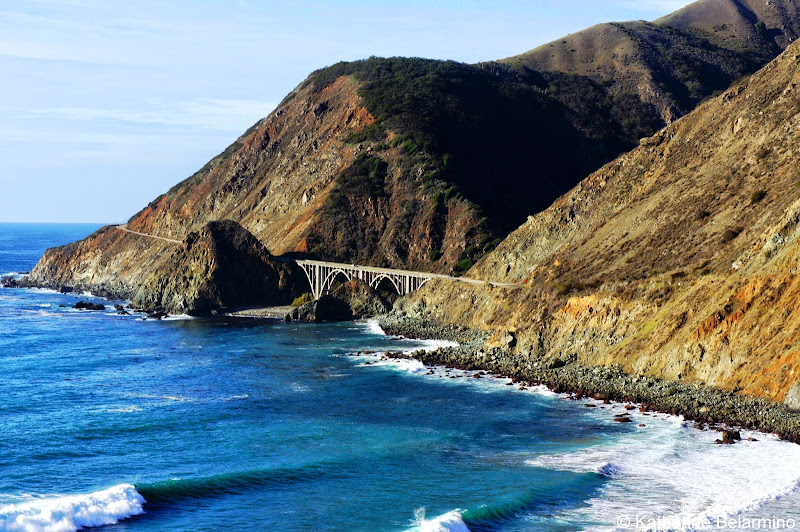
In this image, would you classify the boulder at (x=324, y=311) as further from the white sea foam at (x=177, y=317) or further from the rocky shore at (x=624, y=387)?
the rocky shore at (x=624, y=387)

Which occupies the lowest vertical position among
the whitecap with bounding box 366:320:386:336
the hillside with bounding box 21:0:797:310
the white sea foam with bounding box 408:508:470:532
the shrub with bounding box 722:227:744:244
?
the white sea foam with bounding box 408:508:470:532

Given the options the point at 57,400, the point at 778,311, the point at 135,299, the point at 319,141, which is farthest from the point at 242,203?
the point at 778,311

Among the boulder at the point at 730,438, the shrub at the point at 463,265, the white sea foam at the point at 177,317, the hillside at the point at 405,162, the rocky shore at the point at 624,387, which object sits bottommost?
the boulder at the point at 730,438

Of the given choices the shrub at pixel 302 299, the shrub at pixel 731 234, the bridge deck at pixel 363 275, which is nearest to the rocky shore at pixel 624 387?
the shrub at pixel 731 234

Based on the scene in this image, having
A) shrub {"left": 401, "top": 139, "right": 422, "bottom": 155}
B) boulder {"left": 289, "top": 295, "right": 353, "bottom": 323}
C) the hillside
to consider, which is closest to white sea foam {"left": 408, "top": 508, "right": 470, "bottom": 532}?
boulder {"left": 289, "top": 295, "right": 353, "bottom": 323}

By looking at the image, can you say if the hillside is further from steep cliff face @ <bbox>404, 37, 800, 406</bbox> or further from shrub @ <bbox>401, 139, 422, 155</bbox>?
steep cliff face @ <bbox>404, 37, 800, 406</bbox>
